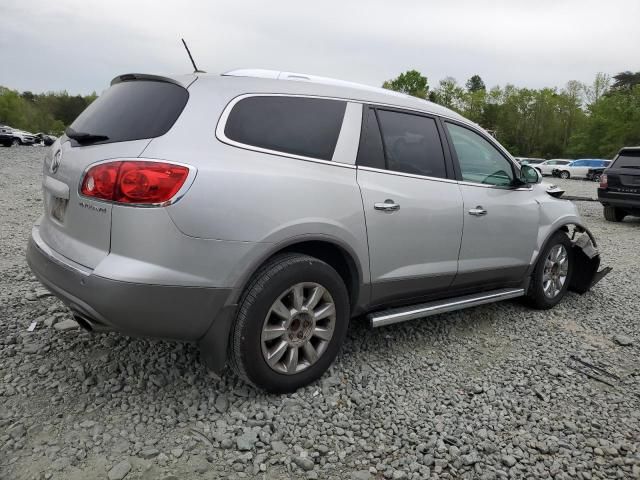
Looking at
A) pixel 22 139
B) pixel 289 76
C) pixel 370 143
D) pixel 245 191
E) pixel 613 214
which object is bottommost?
pixel 22 139

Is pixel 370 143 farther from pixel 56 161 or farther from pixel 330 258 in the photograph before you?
pixel 56 161

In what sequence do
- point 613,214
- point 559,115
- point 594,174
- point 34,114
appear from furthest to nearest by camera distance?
1. point 34,114
2. point 559,115
3. point 594,174
4. point 613,214

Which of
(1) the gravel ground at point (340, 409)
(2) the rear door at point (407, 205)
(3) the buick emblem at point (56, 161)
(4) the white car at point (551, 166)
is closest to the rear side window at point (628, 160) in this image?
(1) the gravel ground at point (340, 409)

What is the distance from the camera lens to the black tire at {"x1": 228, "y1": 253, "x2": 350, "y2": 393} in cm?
272

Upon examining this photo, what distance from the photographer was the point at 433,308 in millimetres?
3664

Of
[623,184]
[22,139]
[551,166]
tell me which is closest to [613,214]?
[623,184]

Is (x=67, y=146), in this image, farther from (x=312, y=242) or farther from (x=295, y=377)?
(x=295, y=377)

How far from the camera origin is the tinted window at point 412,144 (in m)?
3.46

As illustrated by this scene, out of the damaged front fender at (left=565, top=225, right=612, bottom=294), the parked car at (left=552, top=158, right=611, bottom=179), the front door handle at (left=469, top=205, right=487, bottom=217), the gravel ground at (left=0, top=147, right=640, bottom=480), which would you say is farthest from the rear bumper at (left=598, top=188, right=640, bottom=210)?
the parked car at (left=552, top=158, right=611, bottom=179)

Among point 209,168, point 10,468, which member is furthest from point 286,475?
point 209,168

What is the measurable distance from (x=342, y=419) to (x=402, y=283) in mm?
1012

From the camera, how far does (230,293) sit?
265 cm

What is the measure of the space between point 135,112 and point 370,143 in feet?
4.64

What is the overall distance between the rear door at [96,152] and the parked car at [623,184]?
10.9m
